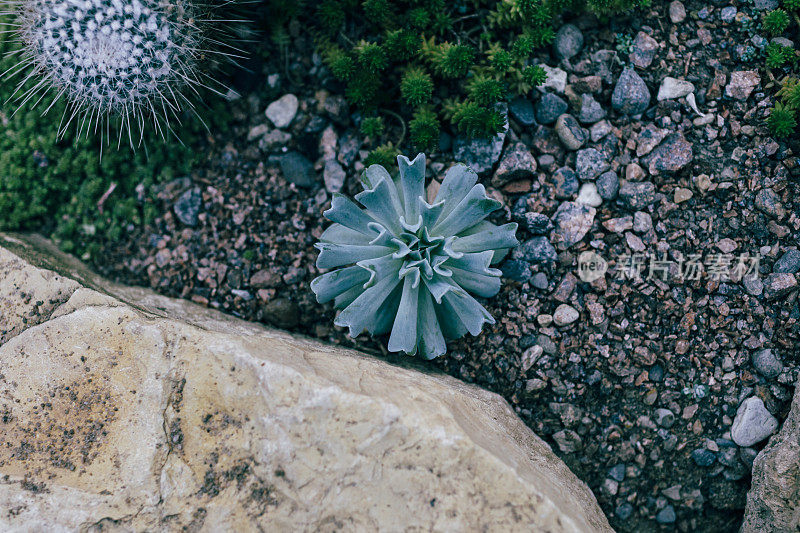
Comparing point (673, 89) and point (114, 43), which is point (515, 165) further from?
point (114, 43)

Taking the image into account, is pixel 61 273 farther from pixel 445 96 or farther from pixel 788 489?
pixel 788 489

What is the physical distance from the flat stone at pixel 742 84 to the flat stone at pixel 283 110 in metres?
2.88

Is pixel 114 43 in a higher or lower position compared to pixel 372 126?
lower

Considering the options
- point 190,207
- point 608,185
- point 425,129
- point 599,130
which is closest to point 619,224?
point 608,185

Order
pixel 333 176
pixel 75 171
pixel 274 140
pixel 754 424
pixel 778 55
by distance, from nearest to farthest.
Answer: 1. pixel 754 424
2. pixel 778 55
3. pixel 333 176
4. pixel 274 140
5. pixel 75 171

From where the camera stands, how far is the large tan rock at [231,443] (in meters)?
2.75

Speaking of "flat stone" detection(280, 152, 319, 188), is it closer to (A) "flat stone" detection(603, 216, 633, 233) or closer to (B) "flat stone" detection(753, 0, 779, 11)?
(A) "flat stone" detection(603, 216, 633, 233)

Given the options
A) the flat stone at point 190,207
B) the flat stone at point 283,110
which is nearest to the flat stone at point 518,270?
the flat stone at point 283,110

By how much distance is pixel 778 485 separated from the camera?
10.9 feet

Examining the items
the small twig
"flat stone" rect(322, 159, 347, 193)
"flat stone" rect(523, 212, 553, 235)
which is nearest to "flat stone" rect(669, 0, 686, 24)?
"flat stone" rect(523, 212, 553, 235)

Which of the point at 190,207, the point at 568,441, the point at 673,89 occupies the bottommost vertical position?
the point at 568,441

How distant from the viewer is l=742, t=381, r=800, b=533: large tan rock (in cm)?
327

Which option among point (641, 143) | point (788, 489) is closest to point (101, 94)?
point (641, 143)

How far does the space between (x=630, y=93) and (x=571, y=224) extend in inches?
37.3
